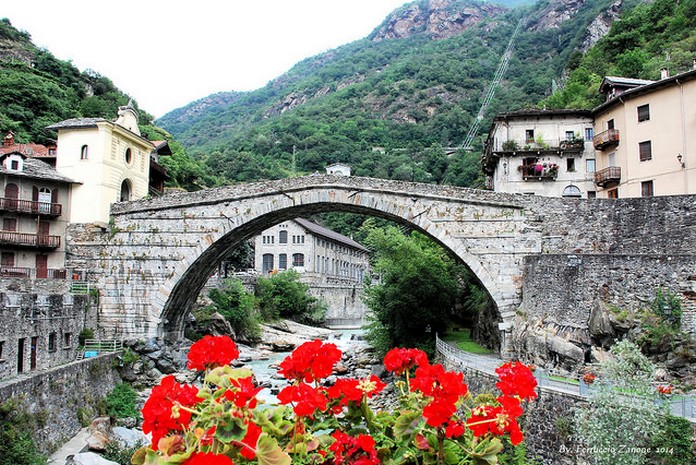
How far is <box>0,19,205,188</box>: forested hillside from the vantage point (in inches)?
1507

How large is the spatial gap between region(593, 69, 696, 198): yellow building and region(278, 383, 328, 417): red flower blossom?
2336 cm

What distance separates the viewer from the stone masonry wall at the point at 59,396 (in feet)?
45.2

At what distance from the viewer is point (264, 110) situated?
104m

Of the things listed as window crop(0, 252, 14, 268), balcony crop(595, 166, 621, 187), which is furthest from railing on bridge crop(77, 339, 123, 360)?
balcony crop(595, 166, 621, 187)

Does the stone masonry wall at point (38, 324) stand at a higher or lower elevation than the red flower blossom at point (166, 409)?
lower

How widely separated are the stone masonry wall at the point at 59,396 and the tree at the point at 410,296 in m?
12.4

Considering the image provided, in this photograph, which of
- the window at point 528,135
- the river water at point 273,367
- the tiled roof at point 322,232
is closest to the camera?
the river water at point 273,367

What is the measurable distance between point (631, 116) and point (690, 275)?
13114 mm

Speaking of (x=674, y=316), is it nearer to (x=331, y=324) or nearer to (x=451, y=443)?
(x=451, y=443)

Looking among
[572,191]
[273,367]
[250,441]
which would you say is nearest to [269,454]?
[250,441]

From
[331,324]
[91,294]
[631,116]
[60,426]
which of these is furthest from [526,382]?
[331,324]

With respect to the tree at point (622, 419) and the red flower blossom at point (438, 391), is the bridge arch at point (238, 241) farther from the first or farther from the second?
the red flower blossom at point (438, 391)

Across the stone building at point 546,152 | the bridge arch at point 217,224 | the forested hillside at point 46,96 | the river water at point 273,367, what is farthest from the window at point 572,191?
the forested hillside at point 46,96

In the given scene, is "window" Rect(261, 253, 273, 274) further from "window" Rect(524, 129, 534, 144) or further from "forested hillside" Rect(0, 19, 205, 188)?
"window" Rect(524, 129, 534, 144)
